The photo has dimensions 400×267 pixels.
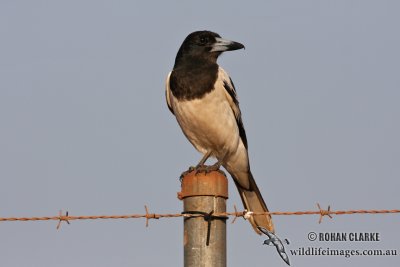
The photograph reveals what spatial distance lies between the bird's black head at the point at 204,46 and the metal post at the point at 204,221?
414 cm

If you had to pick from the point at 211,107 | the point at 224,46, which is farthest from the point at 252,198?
the point at 224,46

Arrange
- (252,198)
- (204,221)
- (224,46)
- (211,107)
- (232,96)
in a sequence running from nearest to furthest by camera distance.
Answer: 1. (204,221)
2. (211,107)
3. (232,96)
4. (252,198)
5. (224,46)

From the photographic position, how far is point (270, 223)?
7.25 metres

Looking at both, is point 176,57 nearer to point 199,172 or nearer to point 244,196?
point 244,196

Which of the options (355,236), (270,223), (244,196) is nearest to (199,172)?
(355,236)

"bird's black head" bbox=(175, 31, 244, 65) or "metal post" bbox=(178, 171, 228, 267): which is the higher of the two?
A: "bird's black head" bbox=(175, 31, 244, 65)

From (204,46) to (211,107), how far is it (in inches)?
42.5

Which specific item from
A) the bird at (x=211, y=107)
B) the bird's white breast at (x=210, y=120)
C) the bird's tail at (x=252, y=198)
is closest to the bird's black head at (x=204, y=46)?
the bird at (x=211, y=107)

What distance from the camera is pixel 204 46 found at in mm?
9188

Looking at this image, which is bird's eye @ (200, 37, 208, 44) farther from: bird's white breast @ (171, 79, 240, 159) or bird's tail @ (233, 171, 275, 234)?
bird's tail @ (233, 171, 275, 234)

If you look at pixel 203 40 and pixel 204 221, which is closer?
pixel 204 221

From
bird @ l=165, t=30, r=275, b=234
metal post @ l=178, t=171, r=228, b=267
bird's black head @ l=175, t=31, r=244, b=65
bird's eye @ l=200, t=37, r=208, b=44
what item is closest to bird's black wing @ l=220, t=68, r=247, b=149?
bird @ l=165, t=30, r=275, b=234

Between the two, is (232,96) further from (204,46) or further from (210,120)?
(204,46)

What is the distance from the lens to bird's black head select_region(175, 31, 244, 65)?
30.0ft
